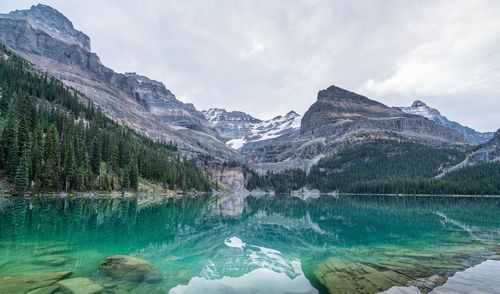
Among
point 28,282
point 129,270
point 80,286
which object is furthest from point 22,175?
point 80,286

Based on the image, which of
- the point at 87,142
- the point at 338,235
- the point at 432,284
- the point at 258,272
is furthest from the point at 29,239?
the point at 87,142

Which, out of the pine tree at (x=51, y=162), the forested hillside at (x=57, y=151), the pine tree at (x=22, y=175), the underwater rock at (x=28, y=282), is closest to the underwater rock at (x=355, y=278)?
the underwater rock at (x=28, y=282)

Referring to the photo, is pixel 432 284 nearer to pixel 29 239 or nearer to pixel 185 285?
pixel 185 285

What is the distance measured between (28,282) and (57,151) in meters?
70.7

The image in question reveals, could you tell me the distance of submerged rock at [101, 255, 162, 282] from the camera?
16770 millimetres

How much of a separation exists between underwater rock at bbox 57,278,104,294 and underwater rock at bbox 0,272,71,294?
0.63m

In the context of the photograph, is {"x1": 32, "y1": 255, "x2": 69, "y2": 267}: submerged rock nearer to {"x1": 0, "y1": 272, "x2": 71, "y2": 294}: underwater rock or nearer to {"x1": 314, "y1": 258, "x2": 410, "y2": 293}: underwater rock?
{"x1": 0, "y1": 272, "x2": 71, "y2": 294}: underwater rock

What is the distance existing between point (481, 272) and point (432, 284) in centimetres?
538

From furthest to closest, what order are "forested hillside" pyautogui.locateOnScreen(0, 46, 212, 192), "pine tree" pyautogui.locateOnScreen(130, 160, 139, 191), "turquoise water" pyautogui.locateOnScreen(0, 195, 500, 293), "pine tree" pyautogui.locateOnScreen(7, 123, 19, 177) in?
"pine tree" pyautogui.locateOnScreen(130, 160, 139, 191) < "forested hillside" pyautogui.locateOnScreen(0, 46, 212, 192) < "pine tree" pyautogui.locateOnScreen(7, 123, 19, 177) < "turquoise water" pyautogui.locateOnScreen(0, 195, 500, 293)

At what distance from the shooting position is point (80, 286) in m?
14.3

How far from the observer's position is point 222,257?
25375 mm

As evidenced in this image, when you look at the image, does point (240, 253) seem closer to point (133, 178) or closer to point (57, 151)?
point (57, 151)

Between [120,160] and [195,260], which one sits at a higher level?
[120,160]

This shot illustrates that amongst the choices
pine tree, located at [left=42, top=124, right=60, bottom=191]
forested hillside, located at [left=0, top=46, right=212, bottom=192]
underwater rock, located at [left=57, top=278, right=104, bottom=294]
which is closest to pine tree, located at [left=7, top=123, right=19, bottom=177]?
forested hillside, located at [left=0, top=46, right=212, bottom=192]
